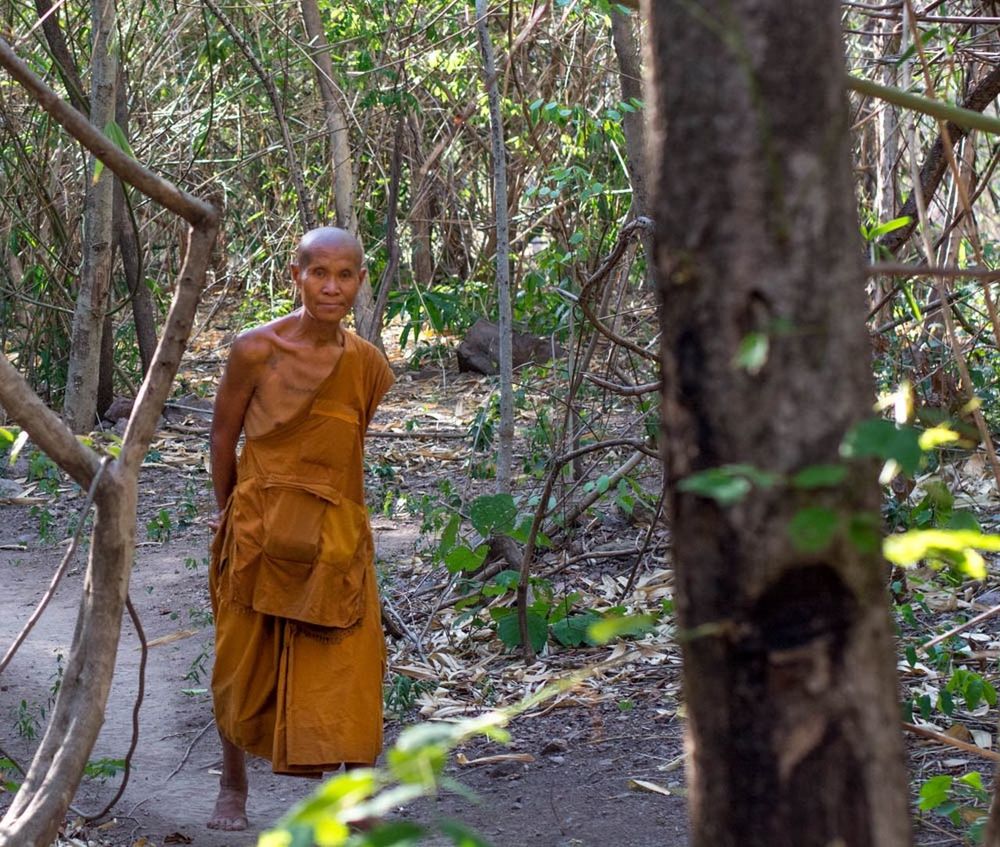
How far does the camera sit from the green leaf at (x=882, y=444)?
99 cm

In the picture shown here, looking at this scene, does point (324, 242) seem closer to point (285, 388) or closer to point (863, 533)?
point (285, 388)

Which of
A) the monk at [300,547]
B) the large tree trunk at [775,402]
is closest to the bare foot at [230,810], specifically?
the monk at [300,547]

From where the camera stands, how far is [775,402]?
3.44ft

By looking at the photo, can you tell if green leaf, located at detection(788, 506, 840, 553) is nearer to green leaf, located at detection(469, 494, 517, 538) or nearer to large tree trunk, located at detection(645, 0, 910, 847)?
large tree trunk, located at detection(645, 0, 910, 847)

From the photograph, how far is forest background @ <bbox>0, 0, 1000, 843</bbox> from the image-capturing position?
306cm

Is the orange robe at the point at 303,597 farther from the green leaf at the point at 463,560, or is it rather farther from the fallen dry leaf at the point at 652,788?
the green leaf at the point at 463,560

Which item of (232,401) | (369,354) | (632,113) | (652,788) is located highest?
(632,113)

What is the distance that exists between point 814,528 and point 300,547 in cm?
264

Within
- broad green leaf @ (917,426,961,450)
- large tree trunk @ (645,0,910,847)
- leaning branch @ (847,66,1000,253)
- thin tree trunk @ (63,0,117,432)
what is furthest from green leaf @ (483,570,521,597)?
large tree trunk @ (645,0,910,847)

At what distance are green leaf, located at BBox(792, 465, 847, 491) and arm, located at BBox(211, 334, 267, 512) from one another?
2.69 meters

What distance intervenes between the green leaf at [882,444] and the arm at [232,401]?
106 inches

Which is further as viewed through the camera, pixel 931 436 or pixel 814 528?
pixel 931 436

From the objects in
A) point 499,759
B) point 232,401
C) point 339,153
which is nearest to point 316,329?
point 232,401

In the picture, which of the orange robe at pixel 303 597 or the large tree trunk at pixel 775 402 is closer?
the large tree trunk at pixel 775 402
